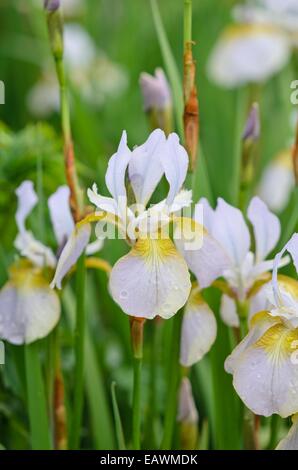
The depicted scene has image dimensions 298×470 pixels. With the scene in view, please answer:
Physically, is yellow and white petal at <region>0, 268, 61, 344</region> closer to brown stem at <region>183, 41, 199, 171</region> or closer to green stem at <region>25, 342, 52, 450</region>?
green stem at <region>25, 342, 52, 450</region>

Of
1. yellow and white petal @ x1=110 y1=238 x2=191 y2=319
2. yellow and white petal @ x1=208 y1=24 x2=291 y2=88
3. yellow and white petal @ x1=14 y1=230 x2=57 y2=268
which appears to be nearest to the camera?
yellow and white petal @ x1=110 y1=238 x2=191 y2=319

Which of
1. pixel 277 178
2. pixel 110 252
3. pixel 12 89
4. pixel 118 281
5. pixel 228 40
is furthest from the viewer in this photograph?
pixel 12 89

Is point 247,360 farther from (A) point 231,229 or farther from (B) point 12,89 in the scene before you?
(B) point 12,89

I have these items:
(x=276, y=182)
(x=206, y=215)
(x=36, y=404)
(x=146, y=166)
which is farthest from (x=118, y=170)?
(x=276, y=182)

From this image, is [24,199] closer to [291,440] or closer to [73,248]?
[73,248]

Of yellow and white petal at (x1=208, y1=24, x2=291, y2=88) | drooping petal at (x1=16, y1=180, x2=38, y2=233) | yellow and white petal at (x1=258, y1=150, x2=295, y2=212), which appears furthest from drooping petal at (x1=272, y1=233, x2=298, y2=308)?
yellow and white petal at (x1=208, y1=24, x2=291, y2=88)
